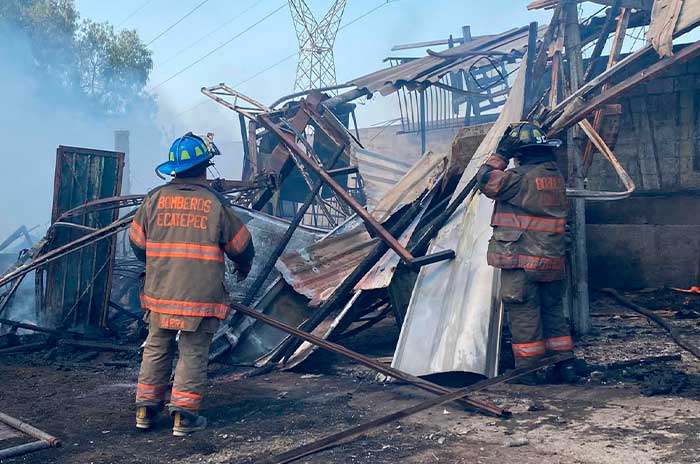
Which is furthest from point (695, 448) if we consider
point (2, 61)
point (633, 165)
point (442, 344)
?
point (2, 61)

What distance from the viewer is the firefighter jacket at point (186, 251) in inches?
161

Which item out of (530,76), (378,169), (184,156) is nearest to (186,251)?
(184,156)

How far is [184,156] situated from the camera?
14.1ft

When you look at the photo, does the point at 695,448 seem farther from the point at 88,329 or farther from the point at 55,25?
the point at 55,25

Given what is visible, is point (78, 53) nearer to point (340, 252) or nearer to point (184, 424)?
point (340, 252)

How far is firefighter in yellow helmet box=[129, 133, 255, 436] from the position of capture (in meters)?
4.09

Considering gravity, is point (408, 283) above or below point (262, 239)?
below

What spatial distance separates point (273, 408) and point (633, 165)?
5732 mm

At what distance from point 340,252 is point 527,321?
9.46ft

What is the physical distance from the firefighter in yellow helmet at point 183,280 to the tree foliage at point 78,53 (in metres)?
29.6

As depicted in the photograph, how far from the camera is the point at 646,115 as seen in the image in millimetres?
8070

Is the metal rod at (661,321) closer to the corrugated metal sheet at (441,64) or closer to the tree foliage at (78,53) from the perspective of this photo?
the corrugated metal sheet at (441,64)

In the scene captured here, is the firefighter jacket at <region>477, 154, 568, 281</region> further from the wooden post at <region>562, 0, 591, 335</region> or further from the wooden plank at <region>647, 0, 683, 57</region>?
the wooden plank at <region>647, 0, 683, 57</region>

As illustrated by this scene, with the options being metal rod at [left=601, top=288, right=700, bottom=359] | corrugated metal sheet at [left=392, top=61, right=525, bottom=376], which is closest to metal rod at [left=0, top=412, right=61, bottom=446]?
corrugated metal sheet at [left=392, top=61, right=525, bottom=376]
